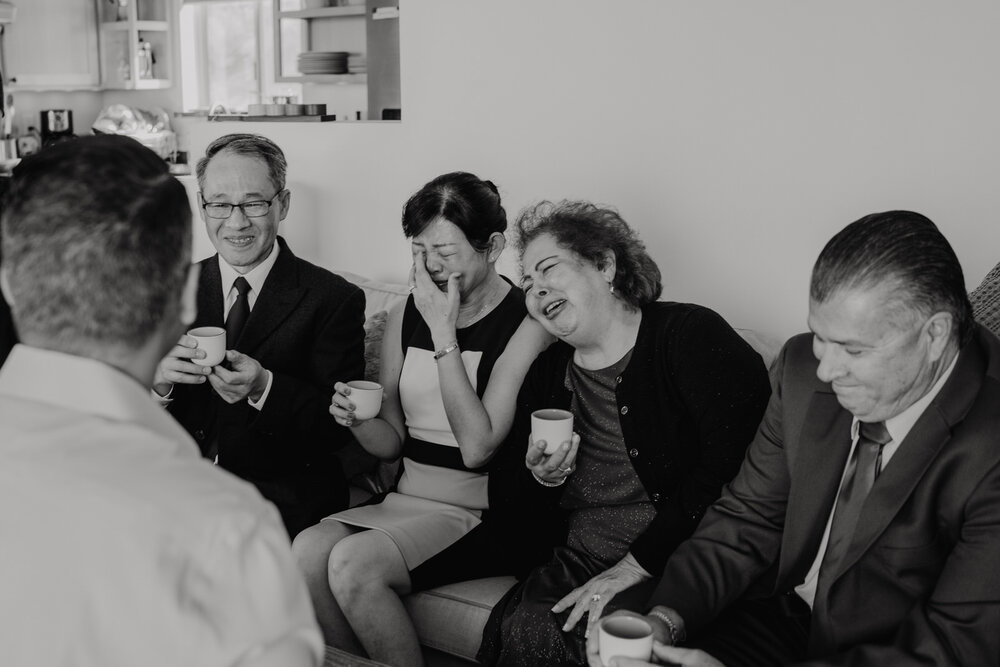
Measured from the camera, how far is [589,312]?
2057mm

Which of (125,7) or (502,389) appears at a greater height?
(125,7)

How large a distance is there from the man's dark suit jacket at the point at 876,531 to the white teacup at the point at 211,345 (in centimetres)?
102

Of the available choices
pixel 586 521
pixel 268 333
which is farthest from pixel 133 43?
pixel 586 521

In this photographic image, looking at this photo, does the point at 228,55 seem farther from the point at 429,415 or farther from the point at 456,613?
the point at 456,613

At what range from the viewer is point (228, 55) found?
7270 mm

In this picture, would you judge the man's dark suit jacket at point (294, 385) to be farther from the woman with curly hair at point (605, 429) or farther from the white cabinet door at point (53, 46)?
the white cabinet door at point (53, 46)

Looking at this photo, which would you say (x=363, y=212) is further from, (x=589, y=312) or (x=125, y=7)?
(x=125, y=7)

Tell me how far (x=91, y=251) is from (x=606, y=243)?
1428 mm

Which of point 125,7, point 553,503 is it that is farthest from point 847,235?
point 125,7

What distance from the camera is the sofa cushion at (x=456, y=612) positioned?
6.89ft

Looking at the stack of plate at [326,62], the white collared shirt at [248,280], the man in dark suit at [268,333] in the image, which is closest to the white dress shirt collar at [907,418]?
the man in dark suit at [268,333]

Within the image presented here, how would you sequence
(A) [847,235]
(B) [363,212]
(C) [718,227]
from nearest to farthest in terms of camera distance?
(A) [847,235] < (C) [718,227] < (B) [363,212]

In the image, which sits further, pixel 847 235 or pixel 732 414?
pixel 732 414

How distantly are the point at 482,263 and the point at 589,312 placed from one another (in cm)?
38
